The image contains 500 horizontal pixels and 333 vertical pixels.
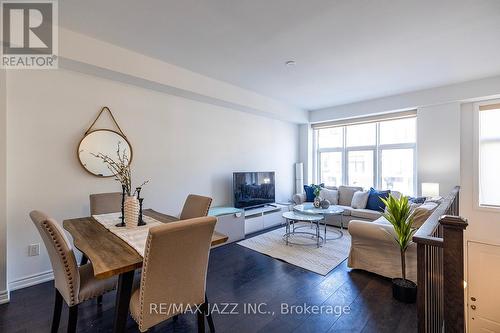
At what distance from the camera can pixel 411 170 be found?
4.84 metres

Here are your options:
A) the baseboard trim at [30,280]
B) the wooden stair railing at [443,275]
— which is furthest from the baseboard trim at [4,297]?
the wooden stair railing at [443,275]

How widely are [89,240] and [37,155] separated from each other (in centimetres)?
168

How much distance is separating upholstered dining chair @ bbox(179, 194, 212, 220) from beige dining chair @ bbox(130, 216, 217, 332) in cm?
86

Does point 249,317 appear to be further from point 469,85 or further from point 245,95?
point 469,85

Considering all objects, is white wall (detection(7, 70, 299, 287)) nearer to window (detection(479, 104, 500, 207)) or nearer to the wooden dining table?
the wooden dining table

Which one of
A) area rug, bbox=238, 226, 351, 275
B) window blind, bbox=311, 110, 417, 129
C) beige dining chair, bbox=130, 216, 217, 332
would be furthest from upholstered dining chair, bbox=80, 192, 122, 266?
window blind, bbox=311, 110, 417, 129

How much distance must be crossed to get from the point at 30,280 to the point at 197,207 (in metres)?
2.05

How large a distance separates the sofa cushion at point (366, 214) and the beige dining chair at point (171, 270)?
3.90 m

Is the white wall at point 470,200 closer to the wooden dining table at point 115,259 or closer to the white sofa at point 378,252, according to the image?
the white sofa at point 378,252

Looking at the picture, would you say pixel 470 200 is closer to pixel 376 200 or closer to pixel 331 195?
pixel 376 200

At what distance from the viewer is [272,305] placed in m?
2.23

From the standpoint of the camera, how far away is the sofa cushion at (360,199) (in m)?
4.83

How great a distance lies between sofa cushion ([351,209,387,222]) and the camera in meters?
4.39

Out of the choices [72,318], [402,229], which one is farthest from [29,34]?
[402,229]
